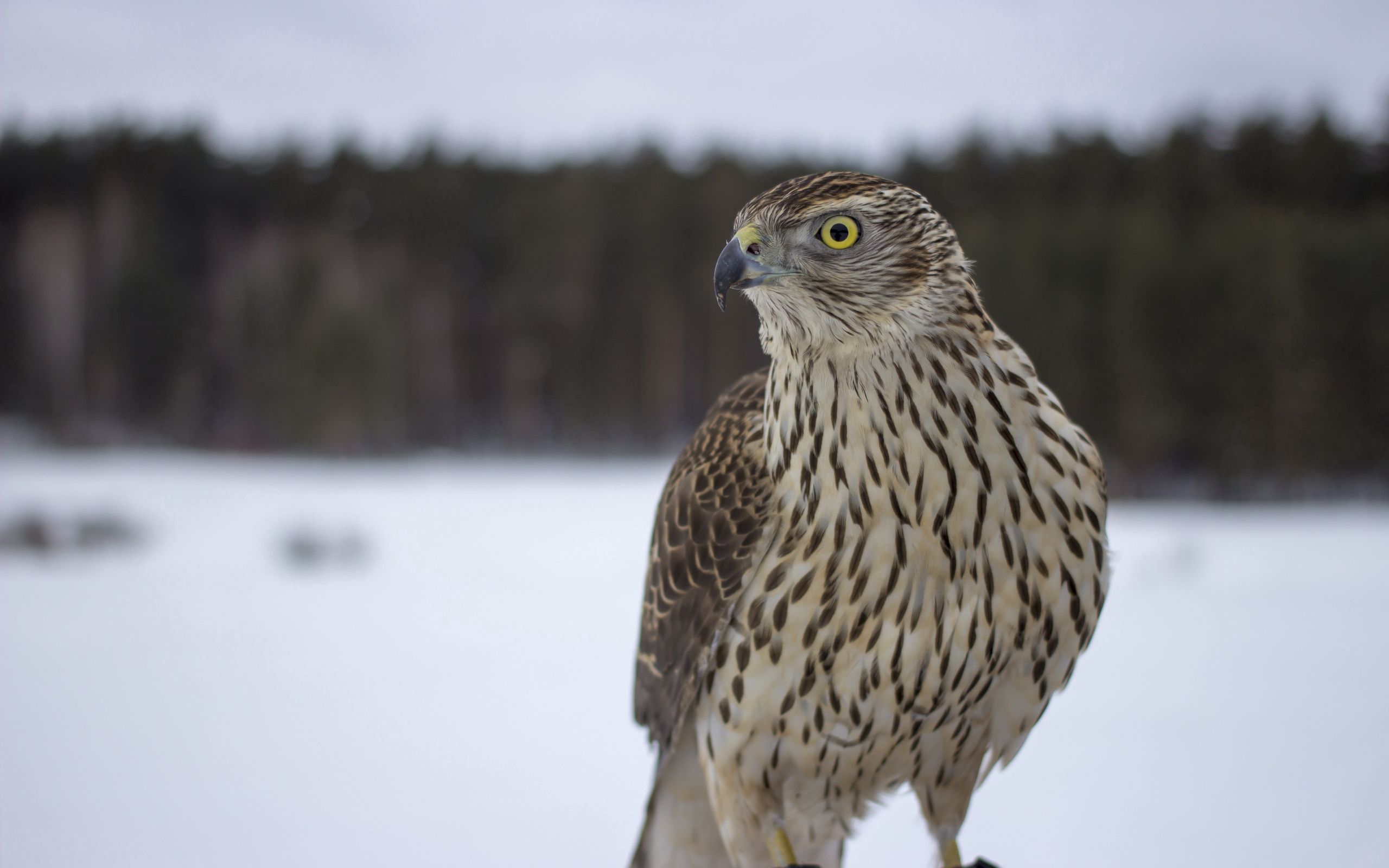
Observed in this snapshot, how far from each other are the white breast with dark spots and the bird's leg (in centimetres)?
14

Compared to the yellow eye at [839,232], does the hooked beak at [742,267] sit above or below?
below

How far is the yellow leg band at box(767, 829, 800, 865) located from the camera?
65.3 inches

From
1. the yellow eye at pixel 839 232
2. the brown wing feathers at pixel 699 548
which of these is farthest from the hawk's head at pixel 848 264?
the brown wing feathers at pixel 699 548

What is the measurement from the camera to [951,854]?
1794mm

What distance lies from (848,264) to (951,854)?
1202 mm

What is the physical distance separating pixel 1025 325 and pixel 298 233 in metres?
8.92

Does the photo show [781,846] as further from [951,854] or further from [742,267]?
[742,267]

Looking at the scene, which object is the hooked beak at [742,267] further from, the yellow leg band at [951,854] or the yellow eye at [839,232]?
the yellow leg band at [951,854]

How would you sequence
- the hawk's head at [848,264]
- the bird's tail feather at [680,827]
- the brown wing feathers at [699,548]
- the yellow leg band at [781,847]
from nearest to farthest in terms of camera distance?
the hawk's head at [848,264], the brown wing feathers at [699,548], the yellow leg band at [781,847], the bird's tail feather at [680,827]

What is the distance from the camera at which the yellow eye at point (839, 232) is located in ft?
4.42

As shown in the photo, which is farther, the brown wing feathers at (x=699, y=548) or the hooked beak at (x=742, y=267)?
the brown wing feathers at (x=699, y=548)

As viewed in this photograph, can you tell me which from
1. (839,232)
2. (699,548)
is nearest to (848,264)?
(839,232)

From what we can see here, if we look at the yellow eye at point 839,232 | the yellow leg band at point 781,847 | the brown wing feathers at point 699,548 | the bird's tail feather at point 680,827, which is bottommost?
the bird's tail feather at point 680,827

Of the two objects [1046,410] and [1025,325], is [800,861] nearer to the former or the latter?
[1046,410]
